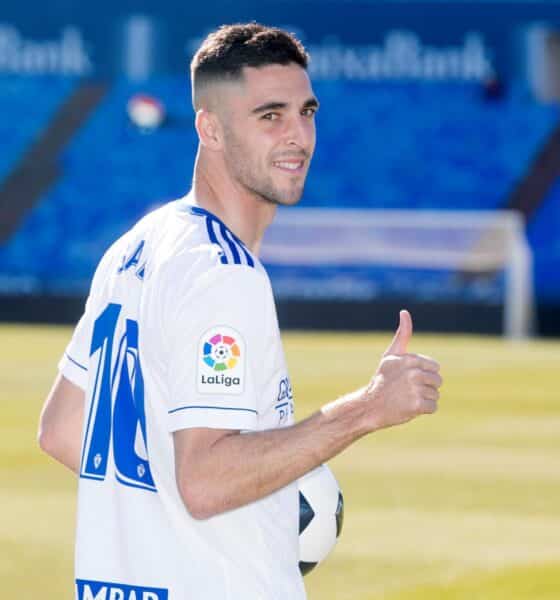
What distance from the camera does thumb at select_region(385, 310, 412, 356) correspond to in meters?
3.23

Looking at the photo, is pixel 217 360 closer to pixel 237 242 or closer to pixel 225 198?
pixel 237 242

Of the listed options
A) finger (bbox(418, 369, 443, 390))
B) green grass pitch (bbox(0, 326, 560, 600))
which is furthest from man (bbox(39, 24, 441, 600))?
green grass pitch (bbox(0, 326, 560, 600))

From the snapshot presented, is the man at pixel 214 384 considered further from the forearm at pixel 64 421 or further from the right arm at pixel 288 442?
the forearm at pixel 64 421

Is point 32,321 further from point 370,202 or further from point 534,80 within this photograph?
point 534,80

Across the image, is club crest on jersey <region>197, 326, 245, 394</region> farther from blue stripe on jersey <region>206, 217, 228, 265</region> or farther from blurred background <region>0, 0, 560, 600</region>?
blurred background <region>0, 0, 560, 600</region>

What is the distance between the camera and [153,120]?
31.1 m

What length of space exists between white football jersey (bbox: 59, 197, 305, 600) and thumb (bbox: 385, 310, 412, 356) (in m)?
0.23

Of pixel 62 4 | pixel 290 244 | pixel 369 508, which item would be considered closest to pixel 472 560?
pixel 369 508

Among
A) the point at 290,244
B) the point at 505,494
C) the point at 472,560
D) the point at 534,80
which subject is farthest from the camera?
the point at 534,80

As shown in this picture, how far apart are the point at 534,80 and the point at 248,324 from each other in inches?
1098

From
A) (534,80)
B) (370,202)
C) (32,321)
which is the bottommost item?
(32,321)

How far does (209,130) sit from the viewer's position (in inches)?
137

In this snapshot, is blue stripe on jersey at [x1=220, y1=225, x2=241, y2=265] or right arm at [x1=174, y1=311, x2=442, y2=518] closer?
right arm at [x1=174, y1=311, x2=442, y2=518]

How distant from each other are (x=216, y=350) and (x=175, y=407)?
14 cm
